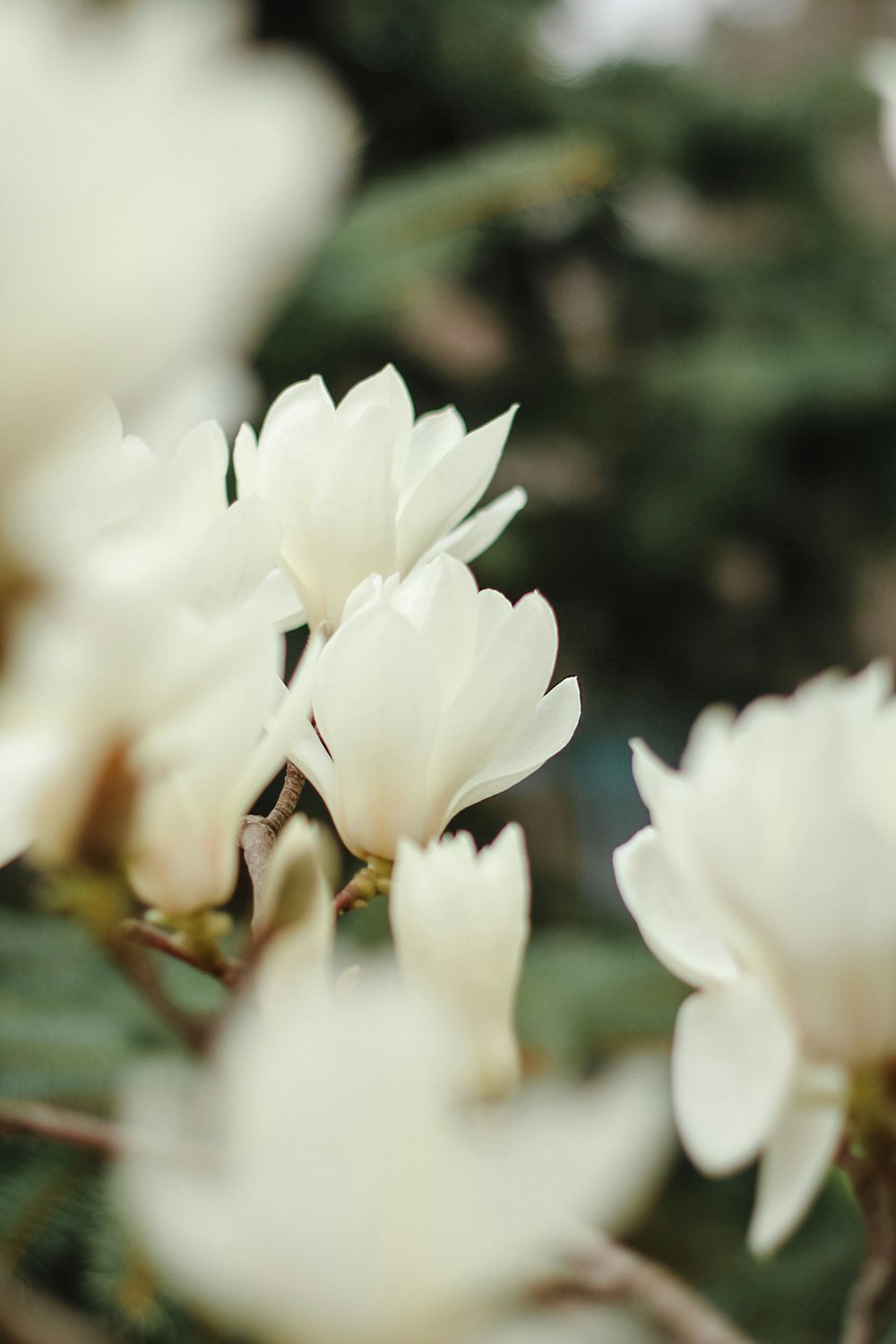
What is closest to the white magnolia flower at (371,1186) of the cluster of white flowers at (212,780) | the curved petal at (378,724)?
the cluster of white flowers at (212,780)

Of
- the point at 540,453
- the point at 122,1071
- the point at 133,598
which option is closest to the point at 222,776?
the point at 133,598

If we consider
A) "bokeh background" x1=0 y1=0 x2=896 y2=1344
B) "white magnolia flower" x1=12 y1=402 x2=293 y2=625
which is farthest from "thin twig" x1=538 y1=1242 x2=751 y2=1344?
"bokeh background" x1=0 y1=0 x2=896 y2=1344

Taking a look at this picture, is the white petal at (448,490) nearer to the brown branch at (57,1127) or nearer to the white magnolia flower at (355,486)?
the white magnolia flower at (355,486)

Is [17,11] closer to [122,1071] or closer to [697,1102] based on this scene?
[697,1102]

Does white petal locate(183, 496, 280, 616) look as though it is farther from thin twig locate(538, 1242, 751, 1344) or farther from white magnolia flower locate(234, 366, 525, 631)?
thin twig locate(538, 1242, 751, 1344)

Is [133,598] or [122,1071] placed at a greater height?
[133,598]

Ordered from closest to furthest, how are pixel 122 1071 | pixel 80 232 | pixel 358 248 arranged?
pixel 80 232 → pixel 122 1071 → pixel 358 248

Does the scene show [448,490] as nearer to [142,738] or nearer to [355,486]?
[355,486]
